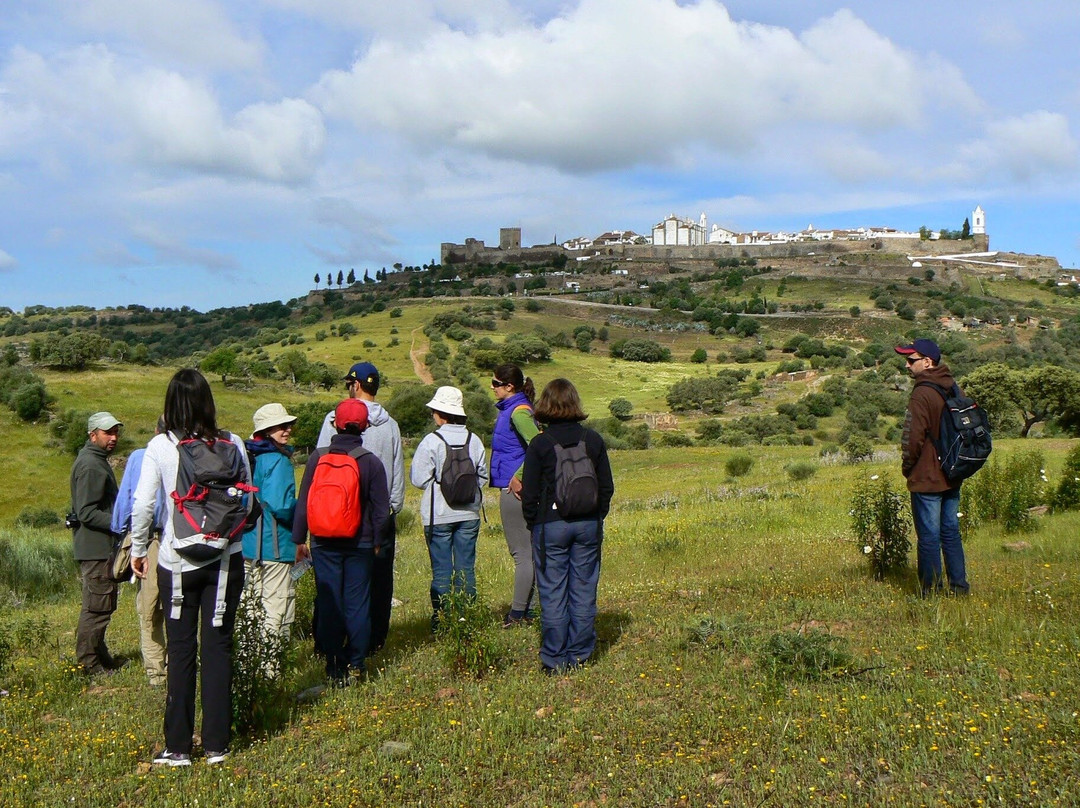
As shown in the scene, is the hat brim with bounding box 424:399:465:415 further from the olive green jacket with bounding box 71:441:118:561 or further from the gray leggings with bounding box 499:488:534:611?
the olive green jacket with bounding box 71:441:118:561

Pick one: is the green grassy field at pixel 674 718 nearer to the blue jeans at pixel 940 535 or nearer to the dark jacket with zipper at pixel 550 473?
the blue jeans at pixel 940 535

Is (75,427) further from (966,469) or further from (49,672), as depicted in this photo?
(966,469)

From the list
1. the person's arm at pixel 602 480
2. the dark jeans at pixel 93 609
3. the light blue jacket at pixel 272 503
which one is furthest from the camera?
the dark jeans at pixel 93 609

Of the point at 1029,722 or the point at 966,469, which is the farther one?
the point at 966,469

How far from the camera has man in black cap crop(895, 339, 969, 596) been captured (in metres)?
6.21

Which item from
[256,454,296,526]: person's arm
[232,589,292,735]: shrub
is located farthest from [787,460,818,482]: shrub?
[232,589,292,735]: shrub

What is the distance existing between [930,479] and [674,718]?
286cm

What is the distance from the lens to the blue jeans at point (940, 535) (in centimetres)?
629

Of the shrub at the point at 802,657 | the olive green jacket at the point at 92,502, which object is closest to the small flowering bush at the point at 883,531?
the shrub at the point at 802,657

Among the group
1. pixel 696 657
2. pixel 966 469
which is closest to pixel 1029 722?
pixel 696 657

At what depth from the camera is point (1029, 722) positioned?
4.01 metres

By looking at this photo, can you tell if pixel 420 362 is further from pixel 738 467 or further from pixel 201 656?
pixel 201 656

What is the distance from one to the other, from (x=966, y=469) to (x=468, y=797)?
161 inches

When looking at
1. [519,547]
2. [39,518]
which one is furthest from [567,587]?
[39,518]
